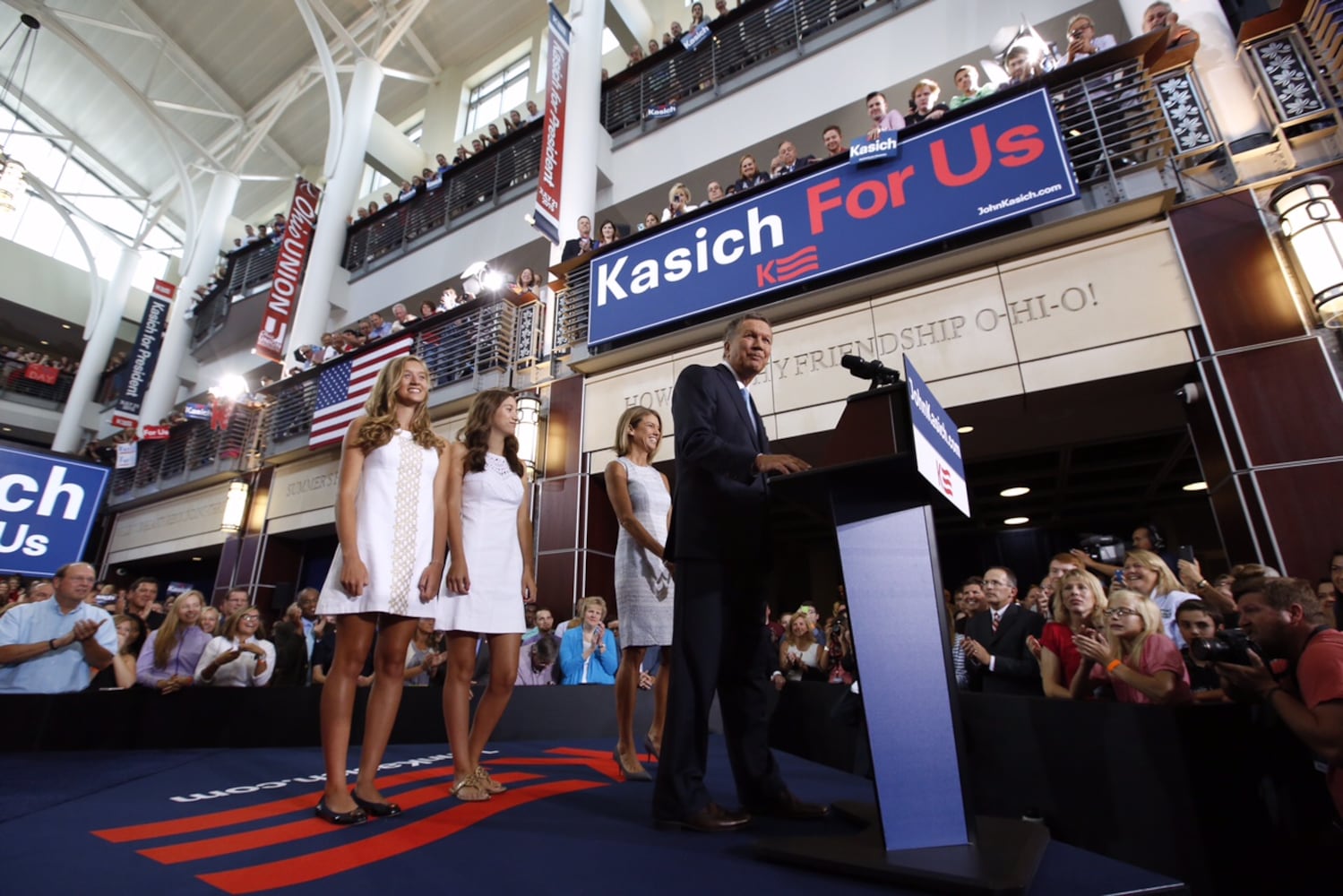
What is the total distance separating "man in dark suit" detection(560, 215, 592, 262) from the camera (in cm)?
833

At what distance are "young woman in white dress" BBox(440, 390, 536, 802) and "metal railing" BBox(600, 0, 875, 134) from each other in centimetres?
925

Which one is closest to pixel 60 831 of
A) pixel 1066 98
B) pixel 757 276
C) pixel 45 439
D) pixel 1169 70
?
pixel 757 276

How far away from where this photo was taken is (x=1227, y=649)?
199 cm

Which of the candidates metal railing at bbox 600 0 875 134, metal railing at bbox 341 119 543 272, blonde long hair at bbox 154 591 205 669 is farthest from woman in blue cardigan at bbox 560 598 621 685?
metal railing at bbox 341 119 543 272

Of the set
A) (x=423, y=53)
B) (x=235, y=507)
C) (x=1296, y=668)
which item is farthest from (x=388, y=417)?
(x=423, y=53)

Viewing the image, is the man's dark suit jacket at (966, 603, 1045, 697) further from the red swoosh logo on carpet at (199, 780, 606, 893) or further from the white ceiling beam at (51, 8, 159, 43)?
the white ceiling beam at (51, 8, 159, 43)

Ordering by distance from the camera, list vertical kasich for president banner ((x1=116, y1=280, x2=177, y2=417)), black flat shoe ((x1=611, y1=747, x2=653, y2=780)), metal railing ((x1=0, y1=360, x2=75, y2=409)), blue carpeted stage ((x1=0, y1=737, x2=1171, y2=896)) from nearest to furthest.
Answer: blue carpeted stage ((x1=0, y1=737, x2=1171, y2=896)), black flat shoe ((x1=611, y1=747, x2=653, y2=780)), vertical kasich for president banner ((x1=116, y1=280, x2=177, y2=417)), metal railing ((x1=0, y1=360, x2=75, y2=409))

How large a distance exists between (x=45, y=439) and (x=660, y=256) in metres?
21.0

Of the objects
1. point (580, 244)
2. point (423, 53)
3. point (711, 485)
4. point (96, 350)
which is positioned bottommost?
point (711, 485)

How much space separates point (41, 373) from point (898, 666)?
2541 centimetres

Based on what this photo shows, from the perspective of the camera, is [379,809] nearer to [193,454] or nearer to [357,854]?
[357,854]

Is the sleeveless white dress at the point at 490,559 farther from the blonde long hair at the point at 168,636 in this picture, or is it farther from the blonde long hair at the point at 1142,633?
the blonde long hair at the point at 168,636

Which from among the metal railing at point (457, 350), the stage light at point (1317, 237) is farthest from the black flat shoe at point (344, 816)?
the metal railing at point (457, 350)

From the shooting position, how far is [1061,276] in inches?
211
